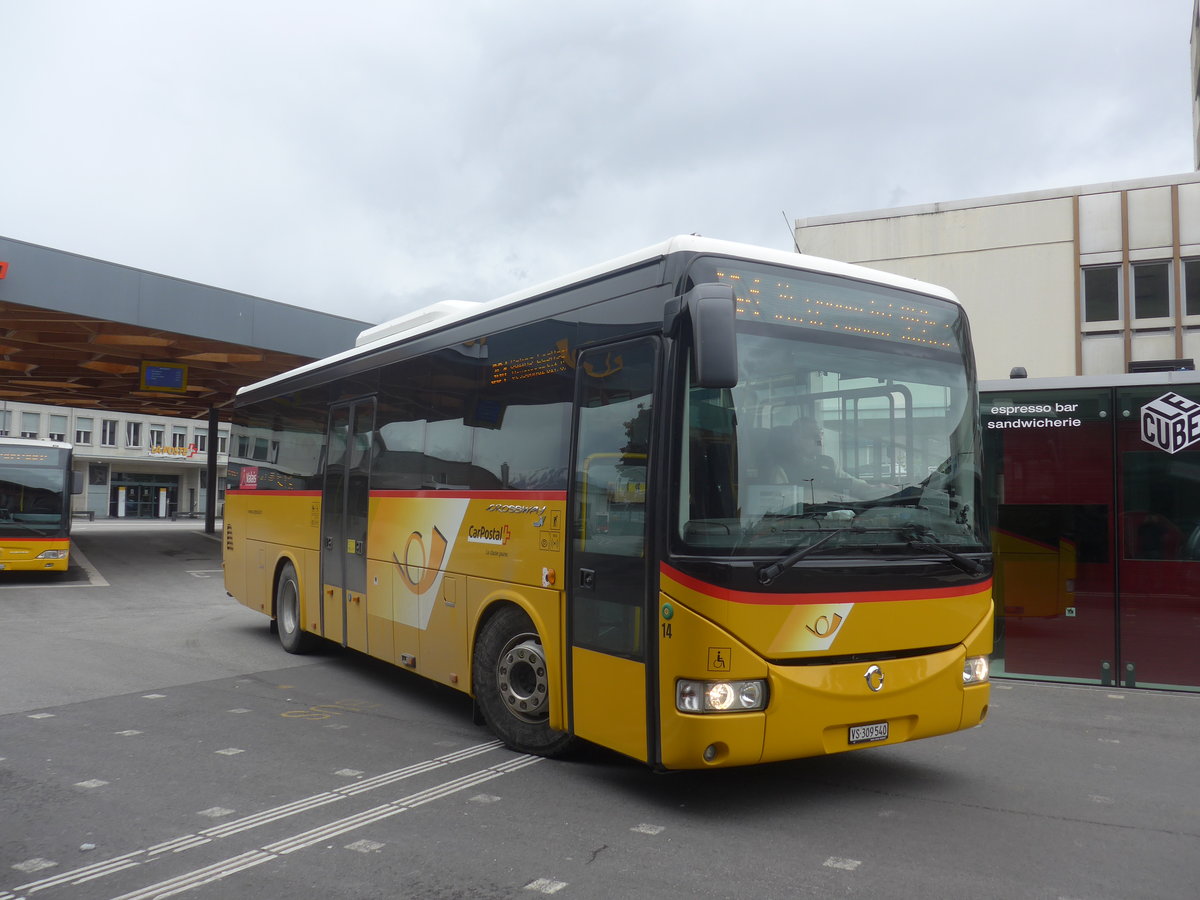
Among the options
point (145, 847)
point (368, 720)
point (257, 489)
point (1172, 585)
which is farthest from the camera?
point (257, 489)

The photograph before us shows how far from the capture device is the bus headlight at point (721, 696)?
4.98 meters

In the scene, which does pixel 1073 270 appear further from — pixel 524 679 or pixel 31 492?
pixel 31 492

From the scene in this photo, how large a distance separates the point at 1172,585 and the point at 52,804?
901 centimetres

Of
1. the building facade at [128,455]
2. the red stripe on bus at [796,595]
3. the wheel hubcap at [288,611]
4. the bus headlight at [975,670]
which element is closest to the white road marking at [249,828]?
the red stripe on bus at [796,595]

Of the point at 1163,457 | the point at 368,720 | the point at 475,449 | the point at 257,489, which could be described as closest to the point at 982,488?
the point at 475,449

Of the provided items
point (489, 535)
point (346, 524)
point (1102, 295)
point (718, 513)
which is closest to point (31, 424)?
point (1102, 295)

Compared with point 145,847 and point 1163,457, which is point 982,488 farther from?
point 145,847

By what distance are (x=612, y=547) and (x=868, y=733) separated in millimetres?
1727

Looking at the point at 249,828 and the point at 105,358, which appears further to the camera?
the point at 105,358

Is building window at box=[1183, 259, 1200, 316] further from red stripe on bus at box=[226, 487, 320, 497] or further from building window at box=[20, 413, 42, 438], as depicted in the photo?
building window at box=[20, 413, 42, 438]

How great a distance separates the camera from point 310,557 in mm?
10289

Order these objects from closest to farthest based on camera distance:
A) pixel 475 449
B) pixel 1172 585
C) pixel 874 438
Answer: pixel 874 438
pixel 475 449
pixel 1172 585

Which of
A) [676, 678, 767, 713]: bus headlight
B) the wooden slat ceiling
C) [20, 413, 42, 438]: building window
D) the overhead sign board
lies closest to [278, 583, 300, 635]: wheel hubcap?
[676, 678, 767, 713]: bus headlight

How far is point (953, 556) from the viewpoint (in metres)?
5.63
